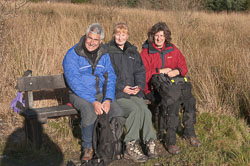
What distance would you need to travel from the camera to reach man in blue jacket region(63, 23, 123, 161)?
3326mm

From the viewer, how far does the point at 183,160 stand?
11.2ft

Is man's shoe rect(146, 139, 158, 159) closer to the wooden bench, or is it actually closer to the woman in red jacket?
the woman in red jacket

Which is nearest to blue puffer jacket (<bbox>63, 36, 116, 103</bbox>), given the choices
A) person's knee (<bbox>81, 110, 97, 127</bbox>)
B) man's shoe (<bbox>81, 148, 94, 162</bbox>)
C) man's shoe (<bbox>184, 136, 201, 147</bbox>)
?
person's knee (<bbox>81, 110, 97, 127</bbox>)

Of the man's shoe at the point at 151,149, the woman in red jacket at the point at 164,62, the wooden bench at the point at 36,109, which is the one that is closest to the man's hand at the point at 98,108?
the wooden bench at the point at 36,109

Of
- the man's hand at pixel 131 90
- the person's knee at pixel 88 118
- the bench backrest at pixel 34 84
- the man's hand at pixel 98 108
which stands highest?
the bench backrest at pixel 34 84

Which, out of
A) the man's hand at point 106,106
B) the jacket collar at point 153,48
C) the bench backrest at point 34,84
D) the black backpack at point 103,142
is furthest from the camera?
the jacket collar at point 153,48

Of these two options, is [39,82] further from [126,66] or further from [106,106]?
[126,66]

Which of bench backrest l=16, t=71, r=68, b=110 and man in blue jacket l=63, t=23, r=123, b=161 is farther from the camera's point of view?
bench backrest l=16, t=71, r=68, b=110

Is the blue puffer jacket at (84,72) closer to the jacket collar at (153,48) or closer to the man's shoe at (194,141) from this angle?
the jacket collar at (153,48)

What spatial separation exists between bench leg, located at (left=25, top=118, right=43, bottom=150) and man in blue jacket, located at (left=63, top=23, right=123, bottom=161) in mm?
491

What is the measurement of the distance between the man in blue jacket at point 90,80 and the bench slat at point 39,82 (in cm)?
32

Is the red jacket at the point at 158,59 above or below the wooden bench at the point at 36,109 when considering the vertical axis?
above

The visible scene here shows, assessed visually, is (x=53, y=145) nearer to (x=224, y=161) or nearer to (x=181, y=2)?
(x=224, y=161)

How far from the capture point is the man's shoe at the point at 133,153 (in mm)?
3419
